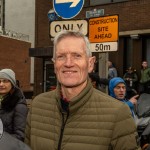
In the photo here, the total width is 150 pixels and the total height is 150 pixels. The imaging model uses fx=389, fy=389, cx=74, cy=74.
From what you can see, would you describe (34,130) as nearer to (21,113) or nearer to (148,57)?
(21,113)

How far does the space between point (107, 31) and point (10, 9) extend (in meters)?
21.4

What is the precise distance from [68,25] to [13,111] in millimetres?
1854

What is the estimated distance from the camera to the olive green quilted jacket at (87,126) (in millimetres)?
2420

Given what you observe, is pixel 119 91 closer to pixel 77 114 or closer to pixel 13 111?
pixel 13 111

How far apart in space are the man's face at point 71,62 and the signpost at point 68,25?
3157 millimetres

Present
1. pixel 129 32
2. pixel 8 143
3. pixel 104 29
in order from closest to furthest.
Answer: pixel 8 143
pixel 104 29
pixel 129 32

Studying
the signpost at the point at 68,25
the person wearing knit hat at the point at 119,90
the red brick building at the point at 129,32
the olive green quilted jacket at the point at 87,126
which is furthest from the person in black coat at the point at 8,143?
the red brick building at the point at 129,32

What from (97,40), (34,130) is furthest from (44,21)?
(34,130)

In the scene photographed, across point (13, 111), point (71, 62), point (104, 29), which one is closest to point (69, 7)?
point (104, 29)

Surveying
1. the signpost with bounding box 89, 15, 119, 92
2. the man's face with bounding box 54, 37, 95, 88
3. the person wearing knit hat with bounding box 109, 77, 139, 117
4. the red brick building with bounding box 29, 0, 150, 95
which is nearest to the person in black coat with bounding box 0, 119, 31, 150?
the man's face with bounding box 54, 37, 95, 88

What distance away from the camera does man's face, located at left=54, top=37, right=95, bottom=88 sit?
8.16ft

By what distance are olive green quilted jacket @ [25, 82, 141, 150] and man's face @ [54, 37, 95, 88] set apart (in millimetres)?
102

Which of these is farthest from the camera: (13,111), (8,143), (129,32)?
(129,32)

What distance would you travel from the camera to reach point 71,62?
248 centimetres
